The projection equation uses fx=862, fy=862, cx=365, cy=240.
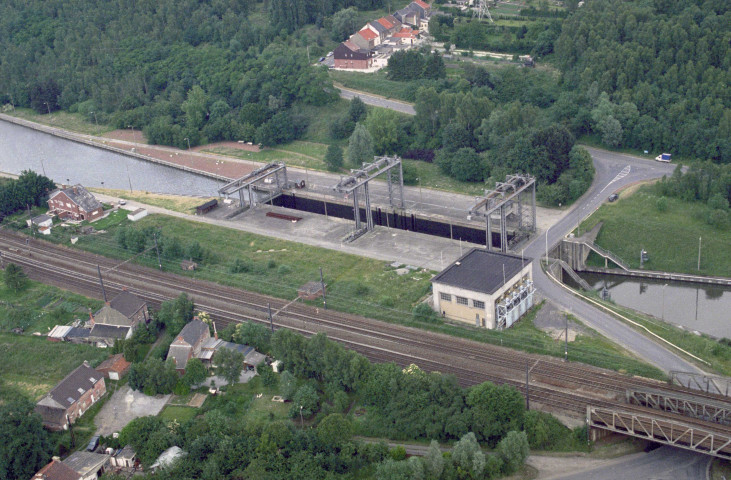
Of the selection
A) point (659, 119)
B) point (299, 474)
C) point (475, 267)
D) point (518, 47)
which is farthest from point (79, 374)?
point (518, 47)

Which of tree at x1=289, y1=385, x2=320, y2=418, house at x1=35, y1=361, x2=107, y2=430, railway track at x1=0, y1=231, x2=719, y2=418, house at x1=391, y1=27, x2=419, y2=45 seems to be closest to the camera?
tree at x1=289, y1=385, x2=320, y2=418

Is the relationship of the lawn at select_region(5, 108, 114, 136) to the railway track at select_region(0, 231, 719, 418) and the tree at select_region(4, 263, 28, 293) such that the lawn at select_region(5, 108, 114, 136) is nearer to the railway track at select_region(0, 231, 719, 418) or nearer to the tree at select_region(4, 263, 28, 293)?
the railway track at select_region(0, 231, 719, 418)

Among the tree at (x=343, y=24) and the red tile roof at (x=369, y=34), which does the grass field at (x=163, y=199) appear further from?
the tree at (x=343, y=24)

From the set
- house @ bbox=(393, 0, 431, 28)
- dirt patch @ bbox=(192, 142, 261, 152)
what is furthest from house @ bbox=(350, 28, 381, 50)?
dirt patch @ bbox=(192, 142, 261, 152)

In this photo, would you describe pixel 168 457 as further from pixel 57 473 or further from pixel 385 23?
pixel 385 23

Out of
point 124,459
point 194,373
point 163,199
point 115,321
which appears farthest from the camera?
point 163,199

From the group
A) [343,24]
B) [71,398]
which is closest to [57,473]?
[71,398]

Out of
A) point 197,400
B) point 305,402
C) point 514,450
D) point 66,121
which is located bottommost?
point 197,400
